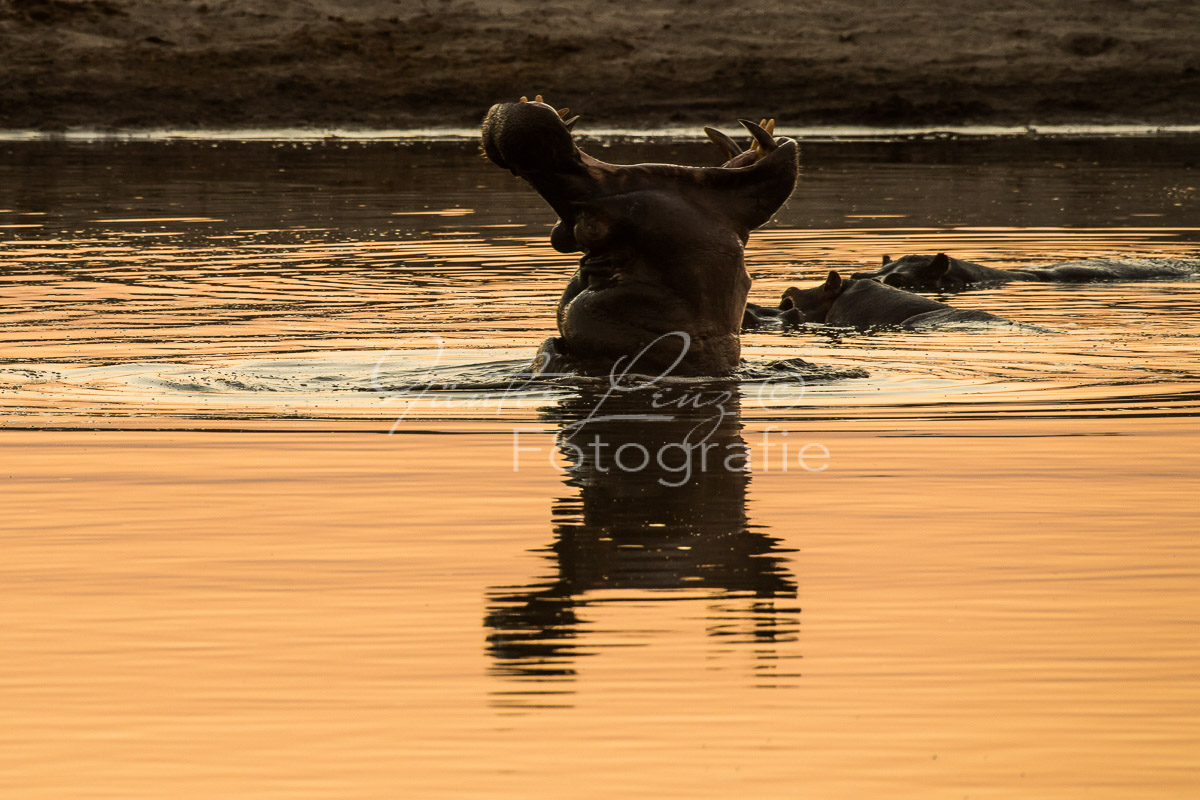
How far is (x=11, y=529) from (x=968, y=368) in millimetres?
5316

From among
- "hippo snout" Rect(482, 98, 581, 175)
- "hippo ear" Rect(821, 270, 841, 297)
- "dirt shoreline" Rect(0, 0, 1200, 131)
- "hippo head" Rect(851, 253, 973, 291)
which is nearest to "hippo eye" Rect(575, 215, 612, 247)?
"hippo snout" Rect(482, 98, 581, 175)

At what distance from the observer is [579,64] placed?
136ft

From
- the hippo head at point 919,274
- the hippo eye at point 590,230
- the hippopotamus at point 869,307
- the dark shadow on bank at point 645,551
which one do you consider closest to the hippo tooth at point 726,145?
the hippo eye at point 590,230

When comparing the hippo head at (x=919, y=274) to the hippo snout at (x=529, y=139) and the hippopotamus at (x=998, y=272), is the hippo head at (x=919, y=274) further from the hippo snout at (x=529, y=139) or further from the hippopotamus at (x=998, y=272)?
the hippo snout at (x=529, y=139)

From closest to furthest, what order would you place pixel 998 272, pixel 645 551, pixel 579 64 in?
pixel 645 551 → pixel 998 272 → pixel 579 64

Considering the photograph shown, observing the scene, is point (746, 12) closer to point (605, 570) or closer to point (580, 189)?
point (580, 189)

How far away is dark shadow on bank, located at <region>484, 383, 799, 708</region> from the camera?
16.1ft

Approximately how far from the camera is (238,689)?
182 inches

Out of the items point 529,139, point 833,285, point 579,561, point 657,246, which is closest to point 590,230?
point 657,246

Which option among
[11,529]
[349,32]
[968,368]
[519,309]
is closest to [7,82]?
[349,32]

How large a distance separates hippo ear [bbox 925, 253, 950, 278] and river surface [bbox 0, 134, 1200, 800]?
1.39m

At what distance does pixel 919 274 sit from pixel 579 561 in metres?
9.00

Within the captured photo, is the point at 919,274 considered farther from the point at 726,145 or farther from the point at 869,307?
the point at 726,145

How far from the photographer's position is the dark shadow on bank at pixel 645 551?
491 cm
